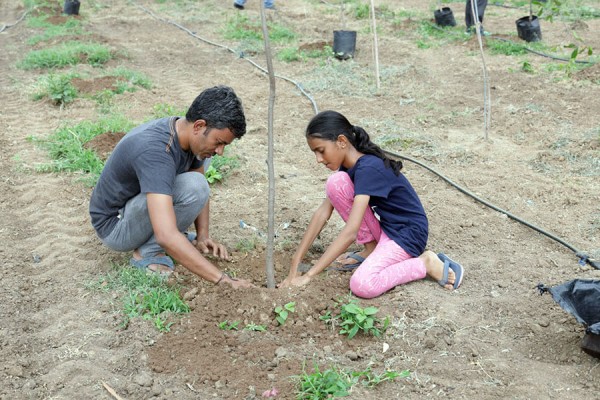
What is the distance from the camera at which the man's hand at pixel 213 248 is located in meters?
3.84

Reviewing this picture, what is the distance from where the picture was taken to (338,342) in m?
3.03

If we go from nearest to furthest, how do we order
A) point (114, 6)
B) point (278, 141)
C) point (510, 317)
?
point (510, 317), point (278, 141), point (114, 6)

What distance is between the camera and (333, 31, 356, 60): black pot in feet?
28.8

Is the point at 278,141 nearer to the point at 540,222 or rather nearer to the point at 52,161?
the point at 52,161

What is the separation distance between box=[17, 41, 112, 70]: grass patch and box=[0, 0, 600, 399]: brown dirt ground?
0.26m

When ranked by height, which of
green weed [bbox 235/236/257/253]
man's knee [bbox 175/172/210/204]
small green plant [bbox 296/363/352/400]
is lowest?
green weed [bbox 235/236/257/253]

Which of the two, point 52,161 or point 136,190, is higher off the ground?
point 136,190

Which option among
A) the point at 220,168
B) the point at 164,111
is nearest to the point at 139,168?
the point at 220,168

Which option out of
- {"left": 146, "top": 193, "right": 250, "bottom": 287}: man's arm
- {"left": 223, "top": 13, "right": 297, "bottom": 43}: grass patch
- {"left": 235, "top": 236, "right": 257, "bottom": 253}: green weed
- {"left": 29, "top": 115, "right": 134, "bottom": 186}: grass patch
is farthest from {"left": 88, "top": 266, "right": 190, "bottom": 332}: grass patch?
{"left": 223, "top": 13, "right": 297, "bottom": 43}: grass patch

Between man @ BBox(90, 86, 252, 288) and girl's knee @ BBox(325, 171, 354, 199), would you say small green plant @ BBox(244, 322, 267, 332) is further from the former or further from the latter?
girl's knee @ BBox(325, 171, 354, 199)

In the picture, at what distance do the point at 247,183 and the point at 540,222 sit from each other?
220 cm

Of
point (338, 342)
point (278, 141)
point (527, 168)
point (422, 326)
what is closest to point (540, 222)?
point (527, 168)

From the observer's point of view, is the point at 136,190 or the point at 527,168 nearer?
the point at 136,190

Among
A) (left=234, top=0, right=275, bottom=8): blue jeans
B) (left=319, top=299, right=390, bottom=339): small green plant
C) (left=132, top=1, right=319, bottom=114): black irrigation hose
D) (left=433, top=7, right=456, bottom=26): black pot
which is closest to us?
(left=319, top=299, right=390, bottom=339): small green plant
